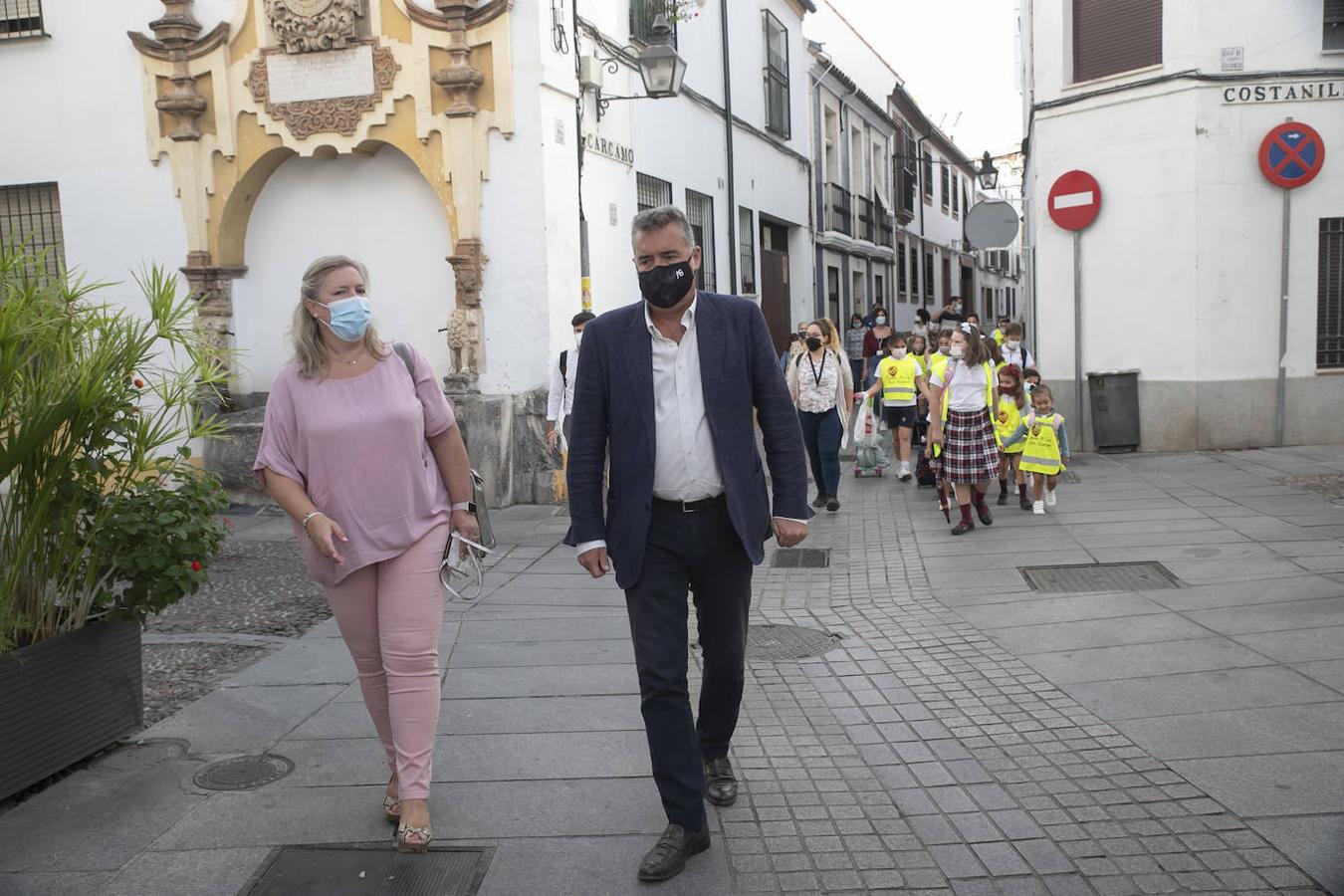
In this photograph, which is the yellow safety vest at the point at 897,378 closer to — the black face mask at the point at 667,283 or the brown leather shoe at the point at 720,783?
the brown leather shoe at the point at 720,783

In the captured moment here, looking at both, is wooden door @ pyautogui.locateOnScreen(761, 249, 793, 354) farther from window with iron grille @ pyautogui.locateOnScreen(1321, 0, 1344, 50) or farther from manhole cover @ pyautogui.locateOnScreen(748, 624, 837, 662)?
manhole cover @ pyautogui.locateOnScreen(748, 624, 837, 662)

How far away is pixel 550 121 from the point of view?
11.4 meters

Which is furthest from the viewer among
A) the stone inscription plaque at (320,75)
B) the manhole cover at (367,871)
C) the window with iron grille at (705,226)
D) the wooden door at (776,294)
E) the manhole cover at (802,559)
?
the wooden door at (776,294)

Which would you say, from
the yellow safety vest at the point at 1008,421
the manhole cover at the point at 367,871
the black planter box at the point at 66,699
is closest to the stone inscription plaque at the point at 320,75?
the yellow safety vest at the point at 1008,421

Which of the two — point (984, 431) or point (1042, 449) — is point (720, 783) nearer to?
point (984, 431)

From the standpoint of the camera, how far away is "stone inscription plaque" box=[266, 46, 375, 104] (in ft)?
37.7

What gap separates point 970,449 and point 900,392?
3.35 m

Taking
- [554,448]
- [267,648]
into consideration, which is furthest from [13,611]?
[554,448]

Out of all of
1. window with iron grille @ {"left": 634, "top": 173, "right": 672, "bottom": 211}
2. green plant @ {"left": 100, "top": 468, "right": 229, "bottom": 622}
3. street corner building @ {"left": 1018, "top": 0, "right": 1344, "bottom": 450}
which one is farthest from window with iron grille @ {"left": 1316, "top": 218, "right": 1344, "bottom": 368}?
green plant @ {"left": 100, "top": 468, "right": 229, "bottom": 622}

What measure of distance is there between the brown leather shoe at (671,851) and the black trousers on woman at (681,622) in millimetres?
32

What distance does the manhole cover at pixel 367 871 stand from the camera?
3516 millimetres

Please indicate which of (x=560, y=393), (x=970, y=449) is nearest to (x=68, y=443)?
(x=560, y=393)

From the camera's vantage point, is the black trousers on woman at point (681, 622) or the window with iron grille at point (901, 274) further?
the window with iron grille at point (901, 274)

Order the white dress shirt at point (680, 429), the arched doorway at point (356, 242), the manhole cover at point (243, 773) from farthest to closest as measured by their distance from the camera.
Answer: the arched doorway at point (356, 242), the manhole cover at point (243, 773), the white dress shirt at point (680, 429)
